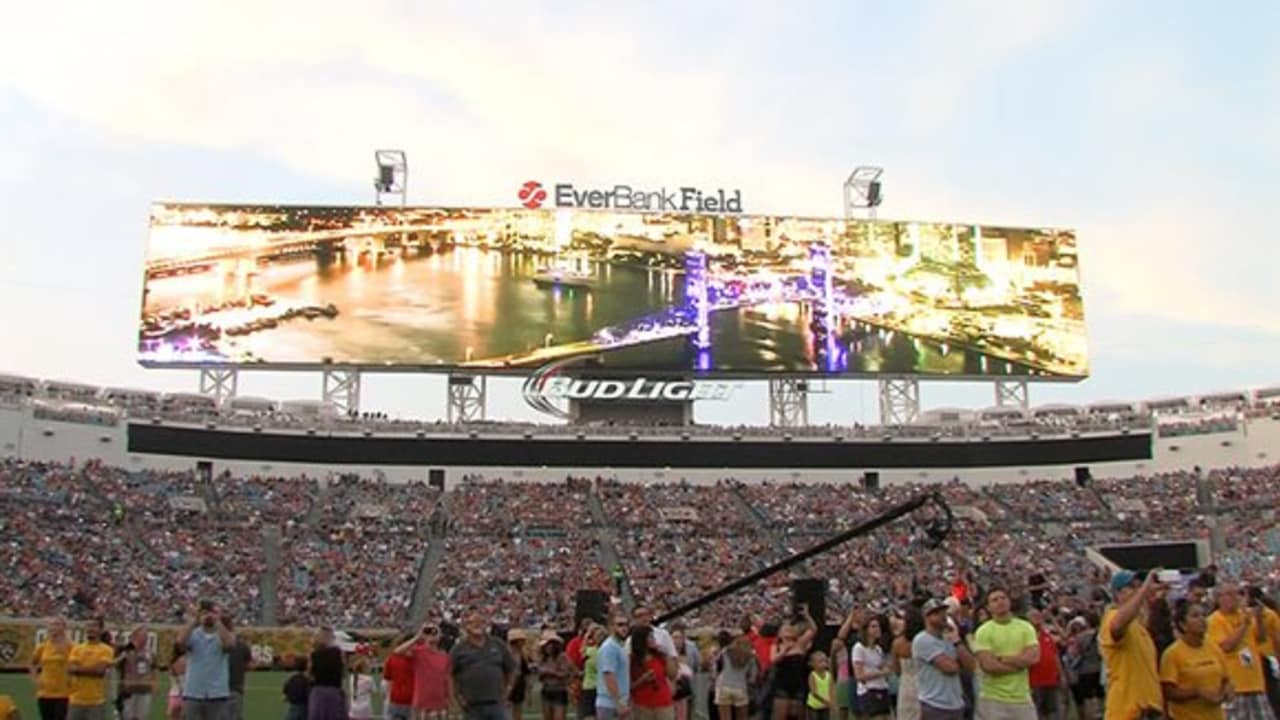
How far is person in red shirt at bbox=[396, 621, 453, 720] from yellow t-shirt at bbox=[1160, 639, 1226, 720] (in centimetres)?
696

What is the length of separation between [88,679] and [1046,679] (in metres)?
10.3

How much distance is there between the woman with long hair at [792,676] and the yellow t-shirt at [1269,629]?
463 centimetres

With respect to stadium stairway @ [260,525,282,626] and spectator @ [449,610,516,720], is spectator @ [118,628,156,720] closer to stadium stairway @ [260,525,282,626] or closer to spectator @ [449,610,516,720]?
spectator @ [449,610,516,720]

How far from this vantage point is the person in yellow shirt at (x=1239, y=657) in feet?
31.1

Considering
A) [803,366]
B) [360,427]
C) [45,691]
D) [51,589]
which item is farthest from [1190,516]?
[45,691]

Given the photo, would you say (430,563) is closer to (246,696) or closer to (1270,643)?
(246,696)

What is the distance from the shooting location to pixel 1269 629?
34.0 feet

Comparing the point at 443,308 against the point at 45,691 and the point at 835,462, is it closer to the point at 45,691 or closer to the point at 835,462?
the point at 835,462

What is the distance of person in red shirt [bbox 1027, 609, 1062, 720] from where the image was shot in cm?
1312

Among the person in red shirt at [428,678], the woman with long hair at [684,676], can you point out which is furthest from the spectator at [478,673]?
the woman with long hair at [684,676]

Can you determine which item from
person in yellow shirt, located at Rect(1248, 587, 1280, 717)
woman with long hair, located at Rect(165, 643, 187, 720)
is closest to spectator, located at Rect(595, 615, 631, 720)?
woman with long hair, located at Rect(165, 643, 187, 720)

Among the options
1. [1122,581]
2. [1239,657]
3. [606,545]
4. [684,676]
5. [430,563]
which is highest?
[1122,581]

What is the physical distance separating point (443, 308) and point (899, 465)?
73.7ft

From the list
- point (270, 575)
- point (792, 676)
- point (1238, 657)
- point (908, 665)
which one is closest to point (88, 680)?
point (792, 676)
